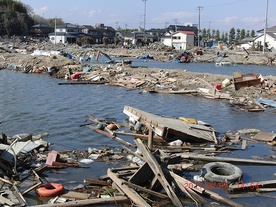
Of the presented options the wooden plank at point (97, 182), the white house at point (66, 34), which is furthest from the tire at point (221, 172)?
the white house at point (66, 34)

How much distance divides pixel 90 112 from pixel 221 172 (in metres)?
10.2

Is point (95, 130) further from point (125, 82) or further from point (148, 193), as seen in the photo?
point (125, 82)

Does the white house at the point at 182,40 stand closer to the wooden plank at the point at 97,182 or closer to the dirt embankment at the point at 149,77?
the dirt embankment at the point at 149,77

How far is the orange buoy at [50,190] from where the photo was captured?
8367 mm

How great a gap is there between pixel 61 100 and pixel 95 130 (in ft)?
26.8

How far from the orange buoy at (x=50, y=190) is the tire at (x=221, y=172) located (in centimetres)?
390

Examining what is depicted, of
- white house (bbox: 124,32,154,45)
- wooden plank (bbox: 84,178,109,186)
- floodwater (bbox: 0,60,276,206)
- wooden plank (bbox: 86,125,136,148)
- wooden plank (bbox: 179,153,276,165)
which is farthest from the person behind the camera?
white house (bbox: 124,32,154,45)

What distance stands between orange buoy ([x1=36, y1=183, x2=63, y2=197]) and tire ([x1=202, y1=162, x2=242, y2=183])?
12.8 feet

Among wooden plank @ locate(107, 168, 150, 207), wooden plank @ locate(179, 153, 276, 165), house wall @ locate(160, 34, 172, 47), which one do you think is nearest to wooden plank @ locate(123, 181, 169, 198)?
wooden plank @ locate(107, 168, 150, 207)

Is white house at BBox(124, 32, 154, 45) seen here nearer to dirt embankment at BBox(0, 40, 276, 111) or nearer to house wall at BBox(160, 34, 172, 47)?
house wall at BBox(160, 34, 172, 47)

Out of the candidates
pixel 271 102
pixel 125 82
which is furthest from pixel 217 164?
pixel 125 82

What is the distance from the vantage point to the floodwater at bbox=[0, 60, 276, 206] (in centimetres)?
1061

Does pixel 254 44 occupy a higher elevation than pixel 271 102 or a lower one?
higher

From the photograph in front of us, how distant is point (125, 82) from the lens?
2894cm
